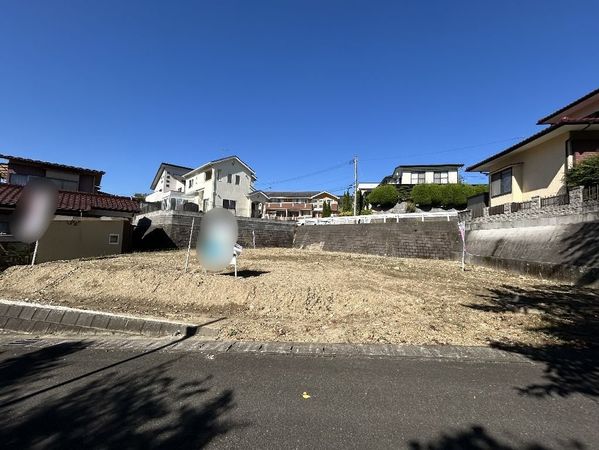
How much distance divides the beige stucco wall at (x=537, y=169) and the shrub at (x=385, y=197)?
19.3 m

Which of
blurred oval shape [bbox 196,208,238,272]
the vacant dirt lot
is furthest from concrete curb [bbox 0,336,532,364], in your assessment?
blurred oval shape [bbox 196,208,238,272]

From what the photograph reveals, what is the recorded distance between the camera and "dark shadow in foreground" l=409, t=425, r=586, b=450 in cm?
237

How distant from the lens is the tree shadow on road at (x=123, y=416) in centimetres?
246

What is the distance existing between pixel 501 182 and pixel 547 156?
11.7 feet

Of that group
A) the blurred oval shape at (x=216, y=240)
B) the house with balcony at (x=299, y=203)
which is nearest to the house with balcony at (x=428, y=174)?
the house with balcony at (x=299, y=203)

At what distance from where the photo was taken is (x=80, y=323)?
5.46 meters

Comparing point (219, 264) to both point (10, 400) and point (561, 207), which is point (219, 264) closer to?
point (10, 400)

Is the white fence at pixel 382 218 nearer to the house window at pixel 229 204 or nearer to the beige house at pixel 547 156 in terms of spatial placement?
the beige house at pixel 547 156

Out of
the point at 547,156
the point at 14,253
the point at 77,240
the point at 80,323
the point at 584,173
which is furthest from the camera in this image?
the point at 547,156

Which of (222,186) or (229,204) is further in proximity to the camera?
(229,204)

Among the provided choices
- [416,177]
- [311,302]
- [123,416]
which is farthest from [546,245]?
[416,177]

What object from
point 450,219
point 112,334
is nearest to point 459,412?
point 112,334

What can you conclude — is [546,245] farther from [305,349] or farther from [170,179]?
[170,179]

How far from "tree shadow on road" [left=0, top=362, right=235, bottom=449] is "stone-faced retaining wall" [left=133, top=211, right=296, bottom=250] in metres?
17.8
